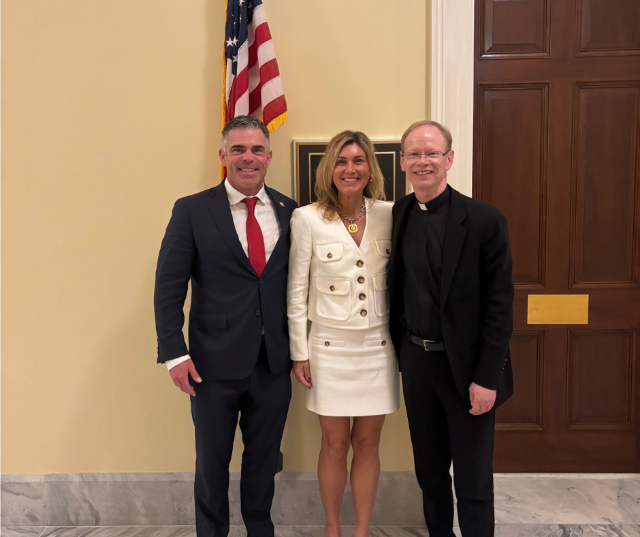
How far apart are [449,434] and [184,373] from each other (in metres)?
1.11

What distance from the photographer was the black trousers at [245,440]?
2020mm

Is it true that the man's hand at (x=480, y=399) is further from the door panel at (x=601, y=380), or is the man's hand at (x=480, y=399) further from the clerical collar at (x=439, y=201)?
the door panel at (x=601, y=380)

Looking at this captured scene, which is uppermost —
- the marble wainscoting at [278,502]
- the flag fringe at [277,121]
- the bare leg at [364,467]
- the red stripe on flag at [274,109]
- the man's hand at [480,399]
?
the red stripe on flag at [274,109]

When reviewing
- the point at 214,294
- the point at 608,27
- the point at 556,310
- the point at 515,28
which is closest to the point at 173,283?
the point at 214,294

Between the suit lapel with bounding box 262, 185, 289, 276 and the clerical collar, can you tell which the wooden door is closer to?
the clerical collar

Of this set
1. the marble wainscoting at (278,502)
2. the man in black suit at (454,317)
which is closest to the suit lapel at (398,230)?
the man in black suit at (454,317)

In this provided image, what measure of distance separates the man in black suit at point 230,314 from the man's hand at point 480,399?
0.78 m

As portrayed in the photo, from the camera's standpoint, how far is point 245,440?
7.00 feet

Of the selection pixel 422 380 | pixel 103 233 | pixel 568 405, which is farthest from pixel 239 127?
pixel 568 405

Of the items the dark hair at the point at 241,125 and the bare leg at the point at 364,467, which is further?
the bare leg at the point at 364,467

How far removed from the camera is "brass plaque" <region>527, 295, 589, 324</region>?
102 inches

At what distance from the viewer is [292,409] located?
2529 millimetres

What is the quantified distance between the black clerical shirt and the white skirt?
7.7 inches

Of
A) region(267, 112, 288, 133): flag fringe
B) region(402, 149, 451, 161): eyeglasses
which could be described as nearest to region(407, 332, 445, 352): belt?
region(402, 149, 451, 161): eyeglasses
